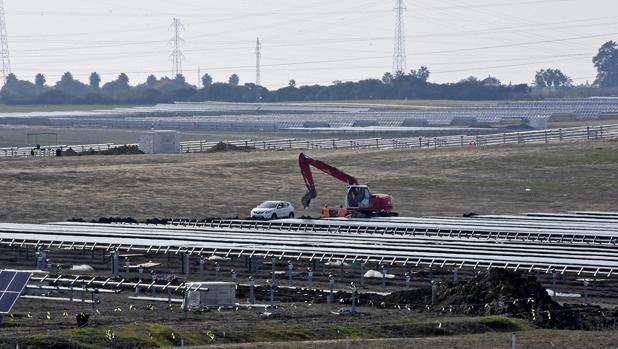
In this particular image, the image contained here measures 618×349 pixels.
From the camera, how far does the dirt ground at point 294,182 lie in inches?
2640

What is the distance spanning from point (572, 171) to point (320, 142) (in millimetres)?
33852

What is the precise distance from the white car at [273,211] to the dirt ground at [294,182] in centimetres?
309

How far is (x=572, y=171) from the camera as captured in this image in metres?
79.1

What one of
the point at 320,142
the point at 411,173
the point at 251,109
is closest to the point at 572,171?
the point at 411,173


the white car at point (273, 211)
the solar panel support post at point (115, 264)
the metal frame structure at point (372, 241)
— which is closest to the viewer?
the metal frame structure at point (372, 241)

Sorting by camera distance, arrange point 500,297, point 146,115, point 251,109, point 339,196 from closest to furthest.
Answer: point 500,297, point 339,196, point 146,115, point 251,109

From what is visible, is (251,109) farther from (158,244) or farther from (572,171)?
(158,244)

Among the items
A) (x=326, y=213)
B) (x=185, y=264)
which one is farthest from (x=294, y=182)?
(x=185, y=264)

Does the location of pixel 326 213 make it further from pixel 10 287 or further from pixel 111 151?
pixel 111 151

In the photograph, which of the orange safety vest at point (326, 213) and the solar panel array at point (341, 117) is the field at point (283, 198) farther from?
the solar panel array at point (341, 117)

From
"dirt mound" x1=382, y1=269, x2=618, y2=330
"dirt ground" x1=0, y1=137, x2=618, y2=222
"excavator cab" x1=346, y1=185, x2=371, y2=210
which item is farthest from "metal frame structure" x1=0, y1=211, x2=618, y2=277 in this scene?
"dirt ground" x1=0, y1=137, x2=618, y2=222

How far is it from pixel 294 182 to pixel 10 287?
146 ft

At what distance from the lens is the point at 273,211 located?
2435 inches

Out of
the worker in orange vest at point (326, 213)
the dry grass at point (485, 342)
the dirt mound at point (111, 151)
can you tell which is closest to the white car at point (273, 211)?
the worker in orange vest at point (326, 213)
